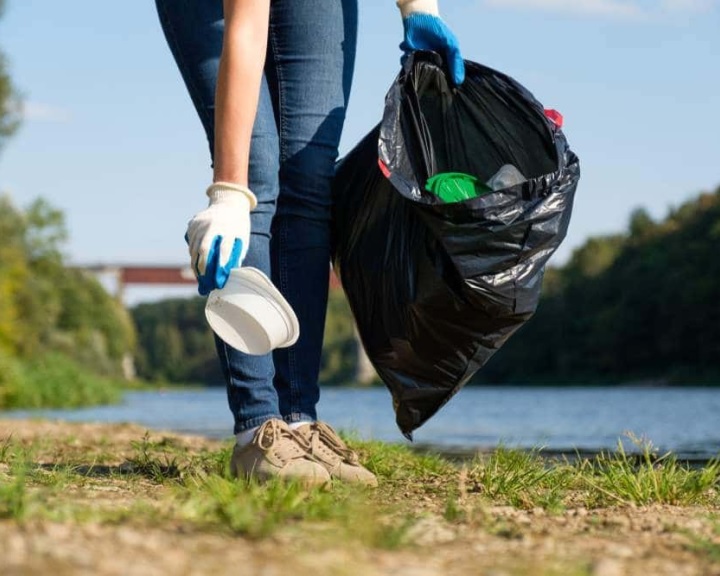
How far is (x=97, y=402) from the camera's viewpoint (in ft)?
96.2

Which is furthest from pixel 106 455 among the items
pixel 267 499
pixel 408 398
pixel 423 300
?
pixel 267 499

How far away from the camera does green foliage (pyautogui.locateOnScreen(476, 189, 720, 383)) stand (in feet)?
168

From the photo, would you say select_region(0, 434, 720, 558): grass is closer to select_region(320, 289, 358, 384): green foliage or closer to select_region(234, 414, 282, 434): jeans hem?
select_region(234, 414, 282, 434): jeans hem

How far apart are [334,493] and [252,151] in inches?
35.5

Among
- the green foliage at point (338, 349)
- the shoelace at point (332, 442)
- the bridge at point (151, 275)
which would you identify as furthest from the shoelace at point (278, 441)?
the green foliage at point (338, 349)

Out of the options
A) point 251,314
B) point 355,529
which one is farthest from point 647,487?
point 355,529

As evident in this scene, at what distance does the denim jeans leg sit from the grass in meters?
0.22

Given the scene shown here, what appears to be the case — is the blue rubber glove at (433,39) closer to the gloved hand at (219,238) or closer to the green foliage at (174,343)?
the gloved hand at (219,238)

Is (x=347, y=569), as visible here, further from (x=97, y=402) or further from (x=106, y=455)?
(x=97, y=402)

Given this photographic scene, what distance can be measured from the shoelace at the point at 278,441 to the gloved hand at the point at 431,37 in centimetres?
107

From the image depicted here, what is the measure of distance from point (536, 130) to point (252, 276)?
95 cm

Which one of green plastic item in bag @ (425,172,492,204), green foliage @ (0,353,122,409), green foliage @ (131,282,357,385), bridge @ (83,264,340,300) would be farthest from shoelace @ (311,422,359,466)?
green foliage @ (131,282,357,385)

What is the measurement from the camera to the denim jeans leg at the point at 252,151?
300 cm

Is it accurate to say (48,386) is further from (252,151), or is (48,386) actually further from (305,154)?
(252,151)
